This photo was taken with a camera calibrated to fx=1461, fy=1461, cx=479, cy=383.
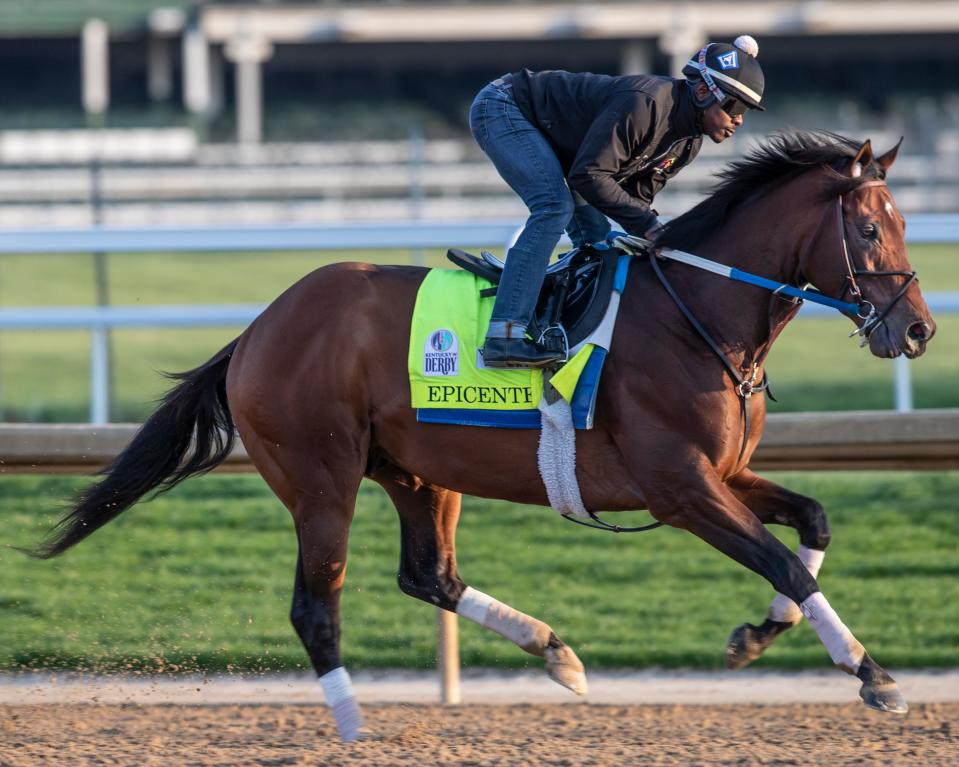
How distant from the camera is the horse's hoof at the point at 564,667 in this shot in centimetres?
481

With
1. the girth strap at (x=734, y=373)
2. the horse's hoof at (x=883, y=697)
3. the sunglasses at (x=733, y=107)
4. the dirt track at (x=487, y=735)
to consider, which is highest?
the sunglasses at (x=733, y=107)

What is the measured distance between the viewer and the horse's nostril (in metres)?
4.14

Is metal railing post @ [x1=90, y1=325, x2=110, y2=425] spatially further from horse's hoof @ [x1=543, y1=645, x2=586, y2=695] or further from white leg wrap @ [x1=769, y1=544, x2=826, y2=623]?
white leg wrap @ [x1=769, y1=544, x2=826, y2=623]

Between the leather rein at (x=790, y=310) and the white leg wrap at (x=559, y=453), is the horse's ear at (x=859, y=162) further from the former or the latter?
the white leg wrap at (x=559, y=453)

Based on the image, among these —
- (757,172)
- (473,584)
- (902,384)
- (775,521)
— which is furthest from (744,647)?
(902,384)

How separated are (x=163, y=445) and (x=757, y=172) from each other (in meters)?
2.19

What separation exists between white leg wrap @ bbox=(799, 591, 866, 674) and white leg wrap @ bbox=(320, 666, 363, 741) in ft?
4.86

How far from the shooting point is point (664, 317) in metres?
4.45

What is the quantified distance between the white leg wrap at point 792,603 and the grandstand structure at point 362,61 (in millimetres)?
11229

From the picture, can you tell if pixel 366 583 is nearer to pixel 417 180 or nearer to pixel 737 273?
pixel 737 273

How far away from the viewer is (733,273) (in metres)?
4.42

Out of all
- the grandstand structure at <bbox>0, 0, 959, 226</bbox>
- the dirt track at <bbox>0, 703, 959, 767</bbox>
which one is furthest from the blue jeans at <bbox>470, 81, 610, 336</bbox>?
the grandstand structure at <bbox>0, 0, 959, 226</bbox>

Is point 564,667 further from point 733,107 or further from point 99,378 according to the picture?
point 99,378

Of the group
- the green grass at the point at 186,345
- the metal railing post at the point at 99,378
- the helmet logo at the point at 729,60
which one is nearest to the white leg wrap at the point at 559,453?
the helmet logo at the point at 729,60
